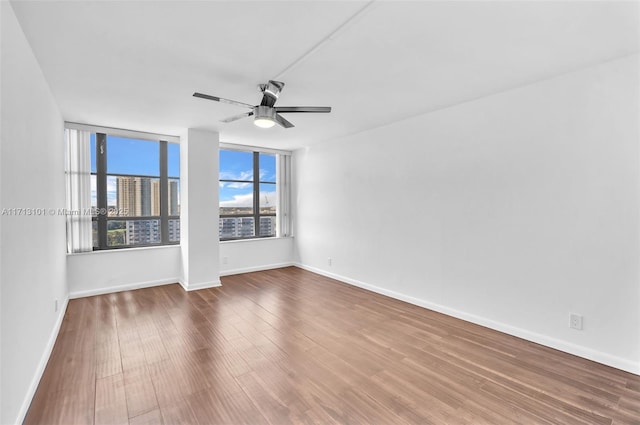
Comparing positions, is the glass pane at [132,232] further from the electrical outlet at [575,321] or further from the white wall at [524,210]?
the electrical outlet at [575,321]

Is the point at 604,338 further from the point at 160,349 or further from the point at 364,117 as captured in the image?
the point at 160,349

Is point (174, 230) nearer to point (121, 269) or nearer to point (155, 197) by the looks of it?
point (155, 197)

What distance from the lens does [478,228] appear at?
3463 mm

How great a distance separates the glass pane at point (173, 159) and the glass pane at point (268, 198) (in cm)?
174

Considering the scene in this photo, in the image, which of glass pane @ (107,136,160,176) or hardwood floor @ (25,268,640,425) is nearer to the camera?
Answer: hardwood floor @ (25,268,640,425)

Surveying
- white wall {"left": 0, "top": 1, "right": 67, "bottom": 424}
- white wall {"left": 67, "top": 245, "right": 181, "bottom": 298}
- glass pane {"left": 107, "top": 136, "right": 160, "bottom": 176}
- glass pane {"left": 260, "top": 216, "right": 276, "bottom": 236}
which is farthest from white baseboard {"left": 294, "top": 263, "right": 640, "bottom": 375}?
glass pane {"left": 107, "top": 136, "right": 160, "bottom": 176}

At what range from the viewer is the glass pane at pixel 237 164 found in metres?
6.28

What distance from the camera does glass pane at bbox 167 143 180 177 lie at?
5.29m

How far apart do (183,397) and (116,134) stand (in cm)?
424

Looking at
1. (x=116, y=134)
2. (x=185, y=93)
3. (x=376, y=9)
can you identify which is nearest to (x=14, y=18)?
(x=185, y=93)

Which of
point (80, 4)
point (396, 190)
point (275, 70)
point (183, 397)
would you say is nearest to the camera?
point (80, 4)

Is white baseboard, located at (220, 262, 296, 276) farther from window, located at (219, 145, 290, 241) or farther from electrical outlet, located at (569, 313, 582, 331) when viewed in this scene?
electrical outlet, located at (569, 313, 582, 331)

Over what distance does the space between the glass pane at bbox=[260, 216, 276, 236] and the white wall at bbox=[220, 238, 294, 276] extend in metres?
0.23

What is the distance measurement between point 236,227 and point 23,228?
412 centimetres
